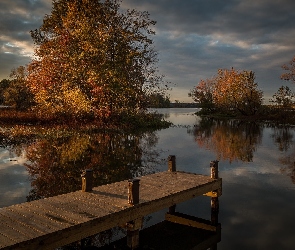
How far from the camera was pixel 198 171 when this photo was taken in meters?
20.5

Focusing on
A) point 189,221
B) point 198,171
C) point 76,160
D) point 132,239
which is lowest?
point 189,221

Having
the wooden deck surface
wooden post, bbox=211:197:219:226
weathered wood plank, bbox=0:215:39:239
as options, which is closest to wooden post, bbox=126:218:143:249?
the wooden deck surface

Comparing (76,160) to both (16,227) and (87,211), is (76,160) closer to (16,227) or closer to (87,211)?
(87,211)

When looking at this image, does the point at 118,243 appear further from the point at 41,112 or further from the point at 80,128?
the point at 41,112

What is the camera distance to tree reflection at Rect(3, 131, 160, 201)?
641 inches

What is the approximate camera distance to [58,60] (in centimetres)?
4350

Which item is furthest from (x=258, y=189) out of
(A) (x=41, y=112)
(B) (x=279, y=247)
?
(A) (x=41, y=112)

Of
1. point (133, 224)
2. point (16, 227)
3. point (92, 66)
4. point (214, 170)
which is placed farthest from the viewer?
point (92, 66)

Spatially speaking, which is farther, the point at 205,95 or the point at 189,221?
the point at 205,95

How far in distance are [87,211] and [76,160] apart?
13.7 meters

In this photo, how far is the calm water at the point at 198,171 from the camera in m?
11.7

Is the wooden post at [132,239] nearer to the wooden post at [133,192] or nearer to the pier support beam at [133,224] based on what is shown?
the pier support beam at [133,224]

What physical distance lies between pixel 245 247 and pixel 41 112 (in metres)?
41.7

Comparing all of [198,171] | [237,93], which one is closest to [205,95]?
[237,93]
